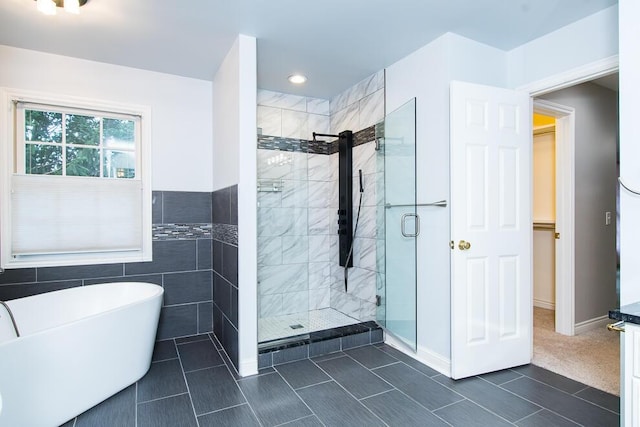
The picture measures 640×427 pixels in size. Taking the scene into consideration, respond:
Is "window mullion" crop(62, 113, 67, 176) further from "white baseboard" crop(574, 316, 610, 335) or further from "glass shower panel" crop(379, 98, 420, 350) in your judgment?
"white baseboard" crop(574, 316, 610, 335)

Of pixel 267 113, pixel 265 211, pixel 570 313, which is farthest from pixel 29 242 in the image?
pixel 570 313

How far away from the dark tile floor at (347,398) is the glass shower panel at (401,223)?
1.27 ft

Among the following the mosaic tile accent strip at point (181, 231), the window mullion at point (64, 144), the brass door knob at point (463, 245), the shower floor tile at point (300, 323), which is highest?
the window mullion at point (64, 144)

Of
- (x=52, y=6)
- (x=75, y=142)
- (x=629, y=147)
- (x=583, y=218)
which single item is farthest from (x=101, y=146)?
(x=583, y=218)

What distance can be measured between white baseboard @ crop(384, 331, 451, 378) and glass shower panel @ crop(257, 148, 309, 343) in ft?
2.98

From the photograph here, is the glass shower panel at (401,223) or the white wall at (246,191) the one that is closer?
the white wall at (246,191)

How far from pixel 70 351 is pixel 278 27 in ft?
8.12

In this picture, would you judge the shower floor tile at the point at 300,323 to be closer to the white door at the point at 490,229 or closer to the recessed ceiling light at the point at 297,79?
the white door at the point at 490,229

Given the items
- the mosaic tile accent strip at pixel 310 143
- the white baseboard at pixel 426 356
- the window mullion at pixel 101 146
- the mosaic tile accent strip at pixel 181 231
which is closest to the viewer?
the white baseboard at pixel 426 356

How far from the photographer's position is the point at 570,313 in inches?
134

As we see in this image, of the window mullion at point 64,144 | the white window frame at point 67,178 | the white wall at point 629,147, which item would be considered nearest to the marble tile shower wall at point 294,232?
the white window frame at point 67,178

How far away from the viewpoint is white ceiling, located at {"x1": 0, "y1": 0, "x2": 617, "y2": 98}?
2250 millimetres

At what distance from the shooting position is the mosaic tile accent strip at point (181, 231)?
3.31 m

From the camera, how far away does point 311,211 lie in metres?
4.05
